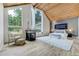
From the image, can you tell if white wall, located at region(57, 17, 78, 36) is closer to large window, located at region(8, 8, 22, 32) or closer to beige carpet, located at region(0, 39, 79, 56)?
beige carpet, located at region(0, 39, 79, 56)

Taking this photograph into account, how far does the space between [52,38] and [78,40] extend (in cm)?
62

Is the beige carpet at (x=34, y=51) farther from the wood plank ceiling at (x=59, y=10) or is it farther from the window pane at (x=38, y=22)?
the wood plank ceiling at (x=59, y=10)

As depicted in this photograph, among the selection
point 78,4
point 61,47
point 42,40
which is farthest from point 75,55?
point 78,4

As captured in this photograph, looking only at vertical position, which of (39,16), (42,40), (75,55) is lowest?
(75,55)

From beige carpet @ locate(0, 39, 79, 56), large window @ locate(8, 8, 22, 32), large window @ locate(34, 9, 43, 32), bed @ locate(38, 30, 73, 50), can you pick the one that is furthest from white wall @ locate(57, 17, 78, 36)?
large window @ locate(8, 8, 22, 32)

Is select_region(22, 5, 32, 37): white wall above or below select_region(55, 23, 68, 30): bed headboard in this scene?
above

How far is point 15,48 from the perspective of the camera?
7.73 ft

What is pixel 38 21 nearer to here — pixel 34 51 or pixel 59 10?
pixel 59 10

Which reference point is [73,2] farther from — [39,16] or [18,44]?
[18,44]

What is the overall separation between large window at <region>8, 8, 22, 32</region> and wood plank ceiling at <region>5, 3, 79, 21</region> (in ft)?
1.46

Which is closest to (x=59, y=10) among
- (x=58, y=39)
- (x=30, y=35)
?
(x=58, y=39)

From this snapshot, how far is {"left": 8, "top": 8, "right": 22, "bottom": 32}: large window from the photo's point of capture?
2.40 meters

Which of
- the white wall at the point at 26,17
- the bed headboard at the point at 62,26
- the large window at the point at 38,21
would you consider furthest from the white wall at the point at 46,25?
the white wall at the point at 26,17

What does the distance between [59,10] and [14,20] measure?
1094 mm
